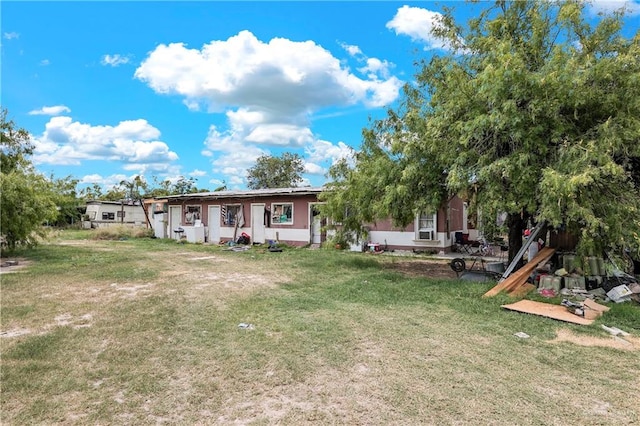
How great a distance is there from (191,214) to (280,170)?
1914 cm

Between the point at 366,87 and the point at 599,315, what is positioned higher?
the point at 366,87

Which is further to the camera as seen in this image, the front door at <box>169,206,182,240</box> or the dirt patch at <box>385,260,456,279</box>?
the front door at <box>169,206,182,240</box>

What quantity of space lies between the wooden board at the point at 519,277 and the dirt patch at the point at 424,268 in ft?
6.75

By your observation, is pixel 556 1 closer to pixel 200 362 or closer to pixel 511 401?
pixel 511 401

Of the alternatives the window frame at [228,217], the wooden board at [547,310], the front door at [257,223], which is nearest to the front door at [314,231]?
the front door at [257,223]

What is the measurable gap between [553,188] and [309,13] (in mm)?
8157

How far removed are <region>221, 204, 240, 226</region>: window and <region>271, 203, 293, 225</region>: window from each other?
2.36m

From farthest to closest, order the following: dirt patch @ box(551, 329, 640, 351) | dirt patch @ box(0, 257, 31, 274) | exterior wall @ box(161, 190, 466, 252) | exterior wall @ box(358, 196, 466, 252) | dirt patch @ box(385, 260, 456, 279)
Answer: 1. exterior wall @ box(161, 190, 466, 252)
2. exterior wall @ box(358, 196, 466, 252)
3. dirt patch @ box(0, 257, 31, 274)
4. dirt patch @ box(385, 260, 456, 279)
5. dirt patch @ box(551, 329, 640, 351)

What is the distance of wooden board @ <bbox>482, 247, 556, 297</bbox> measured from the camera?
23.3 ft

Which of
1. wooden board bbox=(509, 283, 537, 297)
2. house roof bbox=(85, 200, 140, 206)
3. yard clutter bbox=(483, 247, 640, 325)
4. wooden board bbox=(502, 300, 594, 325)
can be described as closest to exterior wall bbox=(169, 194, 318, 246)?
yard clutter bbox=(483, 247, 640, 325)

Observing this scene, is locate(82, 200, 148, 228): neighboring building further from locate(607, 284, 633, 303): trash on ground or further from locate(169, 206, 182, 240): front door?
locate(607, 284, 633, 303): trash on ground

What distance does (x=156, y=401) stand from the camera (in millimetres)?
3131

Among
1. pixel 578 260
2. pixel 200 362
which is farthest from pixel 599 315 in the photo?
pixel 200 362

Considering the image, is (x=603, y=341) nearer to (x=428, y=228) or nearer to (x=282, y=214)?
(x=428, y=228)
